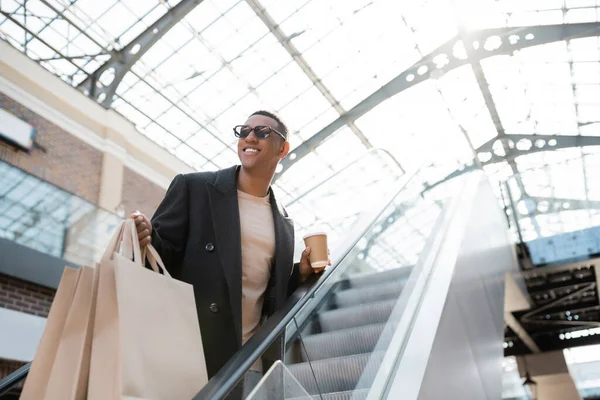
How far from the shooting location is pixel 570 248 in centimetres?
1491

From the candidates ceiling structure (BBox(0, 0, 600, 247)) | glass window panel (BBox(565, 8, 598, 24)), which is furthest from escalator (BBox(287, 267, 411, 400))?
glass window panel (BBox(565, 8, 598, 24))

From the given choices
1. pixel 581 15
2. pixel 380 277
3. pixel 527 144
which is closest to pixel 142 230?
pixel 380 277

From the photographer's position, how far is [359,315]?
3.60 meters

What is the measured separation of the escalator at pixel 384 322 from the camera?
2.14m

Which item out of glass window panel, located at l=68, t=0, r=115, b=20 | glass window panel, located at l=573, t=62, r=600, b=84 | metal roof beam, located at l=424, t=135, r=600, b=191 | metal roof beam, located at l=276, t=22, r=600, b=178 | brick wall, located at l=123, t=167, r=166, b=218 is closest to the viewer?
glass window panel, located at l=68, t=0, r=115, b=20

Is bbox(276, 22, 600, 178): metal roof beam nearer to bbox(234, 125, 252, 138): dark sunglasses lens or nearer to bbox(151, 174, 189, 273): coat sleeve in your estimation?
bbox(234, 125, 252, 138): dark sunglasses lens

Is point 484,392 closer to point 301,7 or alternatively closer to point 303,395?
point 303,395

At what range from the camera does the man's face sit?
263cm

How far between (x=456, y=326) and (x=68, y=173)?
1240cm

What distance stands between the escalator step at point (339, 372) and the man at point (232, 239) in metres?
0.27

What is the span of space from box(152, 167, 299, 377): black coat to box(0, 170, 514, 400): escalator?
16 centimetres

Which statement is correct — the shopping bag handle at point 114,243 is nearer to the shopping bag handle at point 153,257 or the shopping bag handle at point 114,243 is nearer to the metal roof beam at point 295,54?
the shopping bag handle at point 153,257

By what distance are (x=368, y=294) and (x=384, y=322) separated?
0.35 meters

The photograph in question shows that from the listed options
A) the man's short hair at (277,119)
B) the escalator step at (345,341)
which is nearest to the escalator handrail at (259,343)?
the escalator step at (345,341)
